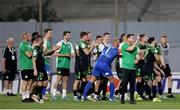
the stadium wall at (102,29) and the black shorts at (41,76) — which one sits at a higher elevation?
the stadium wall at (102,29)

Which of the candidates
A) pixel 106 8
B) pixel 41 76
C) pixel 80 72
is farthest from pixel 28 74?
pixel 106 8

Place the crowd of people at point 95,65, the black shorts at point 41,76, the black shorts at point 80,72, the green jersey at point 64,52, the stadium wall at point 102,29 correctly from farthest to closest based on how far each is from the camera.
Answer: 1. the stadium wall at point 102,29
2. the black shorts at point 80,72
3. the green jersey at point 64,52
4. the black shorts at point 41,76
5. the crowd of people at point 95,65

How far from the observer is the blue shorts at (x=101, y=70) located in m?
21.9

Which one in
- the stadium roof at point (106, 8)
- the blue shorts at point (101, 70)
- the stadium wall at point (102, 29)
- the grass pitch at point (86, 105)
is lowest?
the grass pitch at point (86, 105)

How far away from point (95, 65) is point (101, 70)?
1.03 feet

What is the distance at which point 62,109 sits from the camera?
18938mm

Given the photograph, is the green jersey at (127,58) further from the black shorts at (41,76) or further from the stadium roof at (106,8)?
the stadium roof at (106,8)

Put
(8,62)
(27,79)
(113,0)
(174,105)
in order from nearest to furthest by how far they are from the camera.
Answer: (174,105) → (27,79) → (8,62) → (113,0)

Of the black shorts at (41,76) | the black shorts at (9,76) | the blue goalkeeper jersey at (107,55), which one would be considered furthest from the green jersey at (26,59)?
the black shorts at (9,76)

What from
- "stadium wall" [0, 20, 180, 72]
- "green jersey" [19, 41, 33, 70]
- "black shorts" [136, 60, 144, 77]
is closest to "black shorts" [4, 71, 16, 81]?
"green jersey" [19, 41, 33, 70]

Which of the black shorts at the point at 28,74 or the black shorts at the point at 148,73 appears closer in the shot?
the black shorts at the point at 28,74

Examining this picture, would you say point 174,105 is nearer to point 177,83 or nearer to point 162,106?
point 162,106

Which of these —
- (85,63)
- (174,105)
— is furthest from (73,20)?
(174,105)

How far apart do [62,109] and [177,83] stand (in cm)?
940
